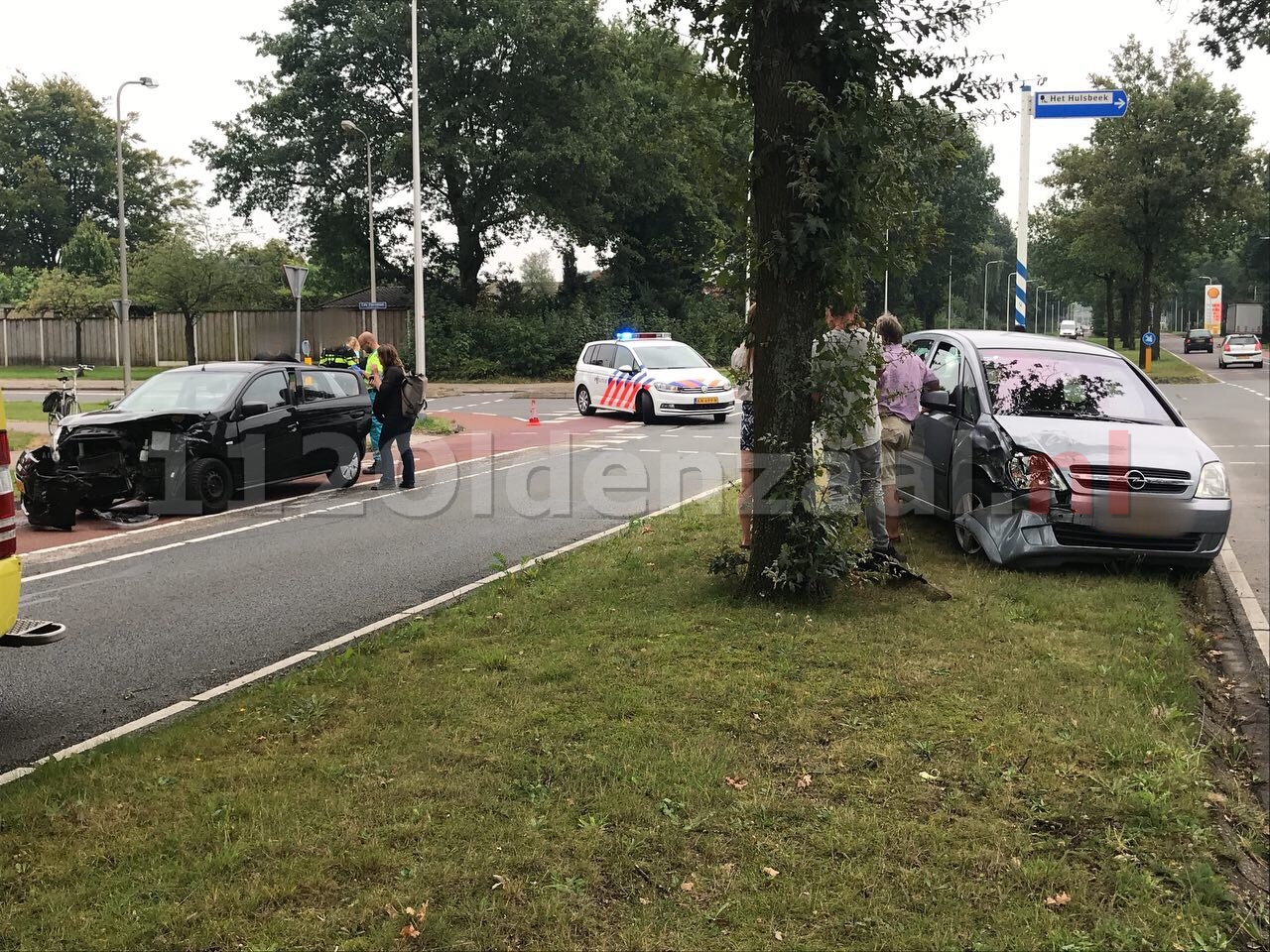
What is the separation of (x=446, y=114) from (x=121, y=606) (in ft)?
108

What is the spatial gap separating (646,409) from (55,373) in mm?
34564

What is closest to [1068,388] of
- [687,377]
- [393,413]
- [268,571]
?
[268,571]

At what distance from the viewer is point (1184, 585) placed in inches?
299

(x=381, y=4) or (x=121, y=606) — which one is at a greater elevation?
(x=381, y=4)

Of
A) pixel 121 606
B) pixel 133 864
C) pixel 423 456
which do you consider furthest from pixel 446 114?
pixel 133 864

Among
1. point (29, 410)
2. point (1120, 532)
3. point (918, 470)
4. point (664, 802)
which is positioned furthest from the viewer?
point (29, 410)

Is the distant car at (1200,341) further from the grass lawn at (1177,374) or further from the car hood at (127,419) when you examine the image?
the car hood at (127,419)

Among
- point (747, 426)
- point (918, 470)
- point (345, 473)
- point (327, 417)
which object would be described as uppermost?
point (747, 426)

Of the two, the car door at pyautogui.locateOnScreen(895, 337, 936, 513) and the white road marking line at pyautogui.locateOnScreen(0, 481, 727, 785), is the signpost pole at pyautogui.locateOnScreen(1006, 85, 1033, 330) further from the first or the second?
the white road marking line at pyautogui.locateOnScreen(0, 481, 727, 785)

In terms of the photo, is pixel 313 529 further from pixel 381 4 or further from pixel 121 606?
pixel 381 4

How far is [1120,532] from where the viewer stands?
731 cm

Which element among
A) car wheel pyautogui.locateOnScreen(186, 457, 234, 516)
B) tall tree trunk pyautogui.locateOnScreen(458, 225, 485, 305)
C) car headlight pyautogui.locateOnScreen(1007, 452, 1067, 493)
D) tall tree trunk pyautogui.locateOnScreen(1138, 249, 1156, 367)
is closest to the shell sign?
tall tree trunk pyautogui.locateOnScreen(1138, 249, 1156, 367)

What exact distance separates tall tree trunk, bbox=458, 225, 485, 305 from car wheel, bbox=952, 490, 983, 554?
115 ft

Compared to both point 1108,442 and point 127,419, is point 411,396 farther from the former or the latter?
point 1108,442
